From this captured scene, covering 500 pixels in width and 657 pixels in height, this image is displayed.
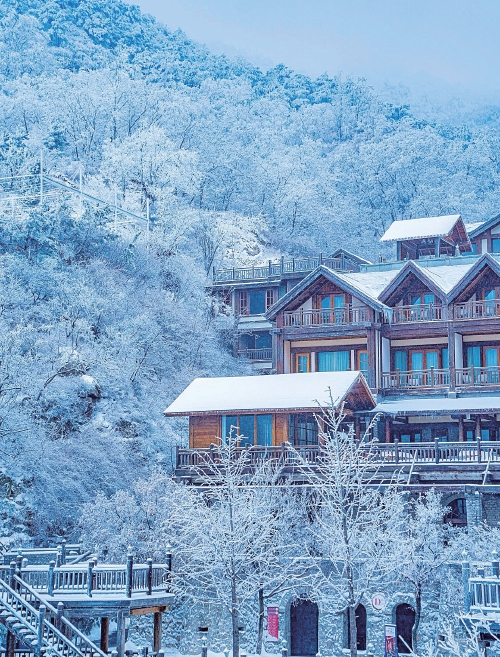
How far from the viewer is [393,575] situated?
33.1 meters

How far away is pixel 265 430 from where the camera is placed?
40375 mm

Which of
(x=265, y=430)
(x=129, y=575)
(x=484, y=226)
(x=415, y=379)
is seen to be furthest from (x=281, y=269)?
(x=129, y=575)

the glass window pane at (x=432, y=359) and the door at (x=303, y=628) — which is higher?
the glass window pane at (x=432, y=359)

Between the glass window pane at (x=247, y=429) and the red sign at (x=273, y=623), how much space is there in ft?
26.4

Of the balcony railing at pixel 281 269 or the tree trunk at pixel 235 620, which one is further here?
the balcony railing at pixel 281 269

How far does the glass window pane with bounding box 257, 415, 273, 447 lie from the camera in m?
40.2

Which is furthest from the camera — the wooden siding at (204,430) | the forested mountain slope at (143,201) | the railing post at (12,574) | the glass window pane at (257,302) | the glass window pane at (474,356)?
the glass window pane at (257,302)

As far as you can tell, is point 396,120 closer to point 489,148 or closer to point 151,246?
point 489,148

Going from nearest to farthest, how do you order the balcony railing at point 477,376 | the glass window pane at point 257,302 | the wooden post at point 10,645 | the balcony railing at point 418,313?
the wooden post at point 10,645
the balcony railing at point 477,376
the balcony railing at point 418,313
the glass window pane at point 257,302

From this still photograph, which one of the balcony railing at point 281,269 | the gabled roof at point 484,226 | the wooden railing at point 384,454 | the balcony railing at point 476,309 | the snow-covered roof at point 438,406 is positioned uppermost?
the gabled roof at point 484,226

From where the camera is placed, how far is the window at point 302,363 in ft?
163

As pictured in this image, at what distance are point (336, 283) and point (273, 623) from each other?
1955cm

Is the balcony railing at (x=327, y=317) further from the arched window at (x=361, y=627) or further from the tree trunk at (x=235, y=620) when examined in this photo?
the tree trunk at (x=235, y=620)

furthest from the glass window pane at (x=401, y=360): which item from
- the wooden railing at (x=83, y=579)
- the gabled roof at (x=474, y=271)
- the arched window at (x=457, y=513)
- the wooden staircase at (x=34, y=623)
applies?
the wooden staircase at (x=34, y=623)
